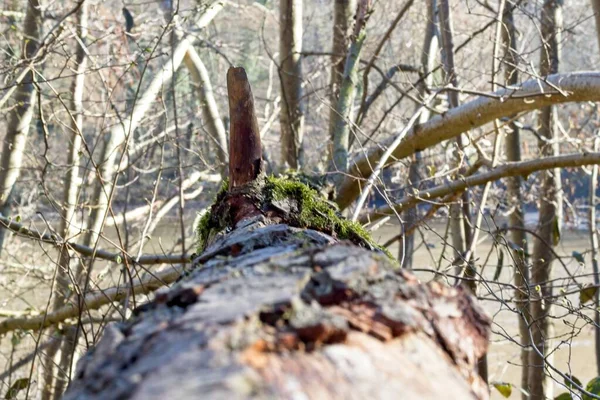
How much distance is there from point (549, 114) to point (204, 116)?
3.71 m

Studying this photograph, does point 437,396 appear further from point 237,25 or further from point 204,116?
point 237,25

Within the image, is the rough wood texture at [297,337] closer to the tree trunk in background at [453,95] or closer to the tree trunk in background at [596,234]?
the tree trunk in background at [596,234]

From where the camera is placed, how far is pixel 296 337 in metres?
0.79

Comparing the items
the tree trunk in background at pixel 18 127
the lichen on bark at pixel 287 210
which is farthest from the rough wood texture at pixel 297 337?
the tree trunk in background at pixel 18 127

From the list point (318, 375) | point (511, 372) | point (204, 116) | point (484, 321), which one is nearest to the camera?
point (318, 375)

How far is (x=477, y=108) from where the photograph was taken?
418cm

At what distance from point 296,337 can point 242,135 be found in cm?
164

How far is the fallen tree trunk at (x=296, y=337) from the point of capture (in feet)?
2.30

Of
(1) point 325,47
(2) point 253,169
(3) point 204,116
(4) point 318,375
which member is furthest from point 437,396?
(1) point 325,47

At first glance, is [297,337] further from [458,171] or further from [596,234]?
[596,234]

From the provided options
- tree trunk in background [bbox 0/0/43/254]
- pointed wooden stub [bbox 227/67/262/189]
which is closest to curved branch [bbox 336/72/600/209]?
pointed wooden stub [bbox 227/67/262/189]

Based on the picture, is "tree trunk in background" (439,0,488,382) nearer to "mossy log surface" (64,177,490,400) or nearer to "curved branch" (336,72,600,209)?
"curved branch" (336,72,600,209)

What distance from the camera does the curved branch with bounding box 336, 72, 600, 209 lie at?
3.79 metres

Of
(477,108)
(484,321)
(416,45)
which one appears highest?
(416,45)
